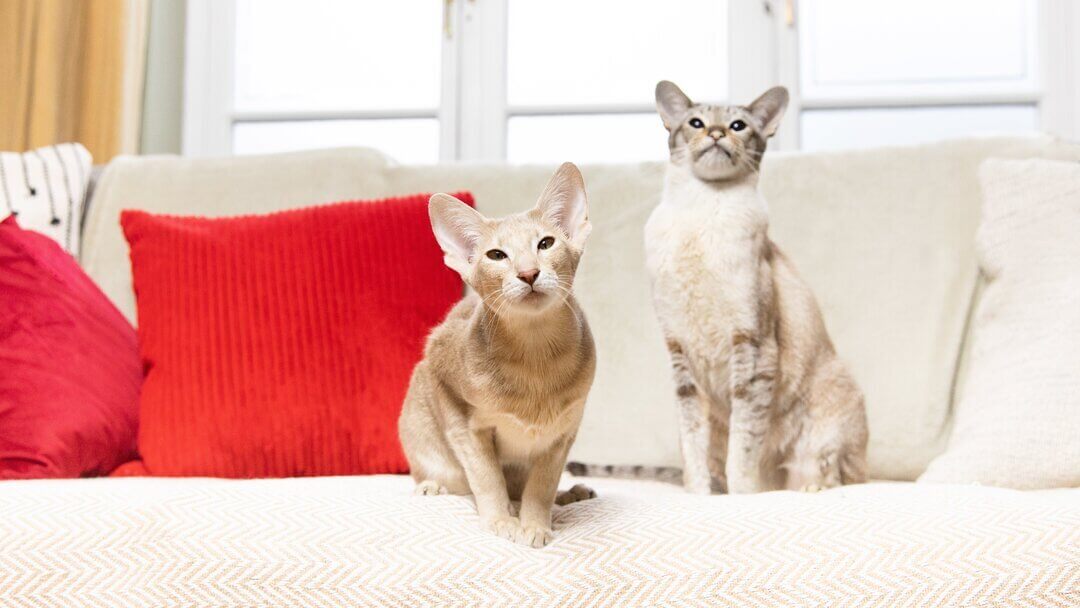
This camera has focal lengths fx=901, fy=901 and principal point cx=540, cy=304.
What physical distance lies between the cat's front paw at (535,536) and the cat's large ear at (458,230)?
0.30 metres

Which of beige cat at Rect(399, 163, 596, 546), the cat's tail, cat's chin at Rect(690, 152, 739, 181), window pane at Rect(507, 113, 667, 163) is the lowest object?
the cat's tail

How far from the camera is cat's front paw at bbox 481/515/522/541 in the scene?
101 centimetres

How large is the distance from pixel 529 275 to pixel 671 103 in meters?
0.56

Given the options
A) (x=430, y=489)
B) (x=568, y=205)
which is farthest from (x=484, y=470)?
(x=568, y=205)

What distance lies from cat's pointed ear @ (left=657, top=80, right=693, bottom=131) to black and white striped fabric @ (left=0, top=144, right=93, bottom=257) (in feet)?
4.16

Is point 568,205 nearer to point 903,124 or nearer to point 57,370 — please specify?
point 57,370

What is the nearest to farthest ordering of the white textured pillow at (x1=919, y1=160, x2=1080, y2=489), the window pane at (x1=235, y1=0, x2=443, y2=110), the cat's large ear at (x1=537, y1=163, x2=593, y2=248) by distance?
the cat's large ear at (x1=537, y1=163, x2=593, y2=248) < the white textured pillow at (x1=919, y1=160, x2=1080, y2=489) < the window pane at (x1=235, y1=0, x2=443, y2=110)

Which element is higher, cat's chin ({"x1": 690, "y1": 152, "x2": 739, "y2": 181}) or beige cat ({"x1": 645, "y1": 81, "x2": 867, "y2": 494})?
cat's chin ({"x1": 690, "y1": 152, "x2": 739, "y2": 181})

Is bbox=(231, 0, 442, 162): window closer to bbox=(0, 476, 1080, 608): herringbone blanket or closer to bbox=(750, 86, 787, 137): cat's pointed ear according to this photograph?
bbox=(750, 86, 787, 137): cat's pointed ear

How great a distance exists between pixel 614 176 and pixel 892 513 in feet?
3.33

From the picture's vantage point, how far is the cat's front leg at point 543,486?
104 cm

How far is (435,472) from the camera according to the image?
49.7 inches

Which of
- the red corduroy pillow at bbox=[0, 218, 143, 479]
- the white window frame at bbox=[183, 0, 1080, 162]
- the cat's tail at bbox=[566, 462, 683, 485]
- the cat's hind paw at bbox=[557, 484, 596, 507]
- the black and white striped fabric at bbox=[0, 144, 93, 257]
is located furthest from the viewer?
the white window frame at bbox=[183, 0, 1080, 162]

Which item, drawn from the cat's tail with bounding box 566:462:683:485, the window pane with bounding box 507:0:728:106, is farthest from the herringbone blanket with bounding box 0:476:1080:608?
the window pane with bounding box 507:0:728:106
